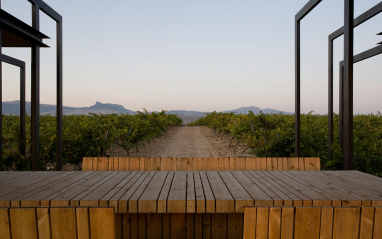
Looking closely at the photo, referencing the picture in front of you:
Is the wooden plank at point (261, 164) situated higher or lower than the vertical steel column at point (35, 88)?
lower

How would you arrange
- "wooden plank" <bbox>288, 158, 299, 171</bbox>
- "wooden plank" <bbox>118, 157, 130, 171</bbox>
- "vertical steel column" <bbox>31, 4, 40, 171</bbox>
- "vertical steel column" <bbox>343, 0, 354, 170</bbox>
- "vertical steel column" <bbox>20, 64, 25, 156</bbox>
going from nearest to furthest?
"vertical steel column" <bbox>343, 0, 354, 170</bbox>
"wooden plank" <bbox>118, 157, 130, 171</bbox>
"wooden plank" <bbox>288, 158, 299, 171</bbox>
"vertical steel column" <bbox>31, 4, 40, 171</bbox>
"vertical steel column" <bbox>20, 64, 25, 156</bbox>

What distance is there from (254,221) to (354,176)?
208 centimetres

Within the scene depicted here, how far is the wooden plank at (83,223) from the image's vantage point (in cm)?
133

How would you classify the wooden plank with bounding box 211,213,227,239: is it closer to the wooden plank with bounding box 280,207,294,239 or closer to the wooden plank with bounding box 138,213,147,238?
the wooden plank with bounding box 138,213,147,238

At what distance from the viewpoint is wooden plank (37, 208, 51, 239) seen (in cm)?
133

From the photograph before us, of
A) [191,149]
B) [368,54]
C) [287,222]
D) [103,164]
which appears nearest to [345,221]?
[287,222]

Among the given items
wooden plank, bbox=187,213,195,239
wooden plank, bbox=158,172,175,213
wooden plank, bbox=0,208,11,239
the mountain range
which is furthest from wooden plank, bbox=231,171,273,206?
the mountain range

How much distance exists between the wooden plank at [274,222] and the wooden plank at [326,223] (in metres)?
0.21

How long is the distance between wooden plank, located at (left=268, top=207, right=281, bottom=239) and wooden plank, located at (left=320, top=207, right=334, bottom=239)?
0.70 feet

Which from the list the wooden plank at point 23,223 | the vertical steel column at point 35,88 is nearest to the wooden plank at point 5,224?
the wooden plank at point 23,223

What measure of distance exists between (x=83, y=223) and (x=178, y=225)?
1171mm

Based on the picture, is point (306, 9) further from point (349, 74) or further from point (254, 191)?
point (254, 191)

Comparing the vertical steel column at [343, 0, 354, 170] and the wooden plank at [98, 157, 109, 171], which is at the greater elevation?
the vertical steel column at [343, 0, 354, 170]

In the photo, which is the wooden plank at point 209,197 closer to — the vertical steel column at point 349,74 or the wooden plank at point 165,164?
the wooden plank at point 165,164
